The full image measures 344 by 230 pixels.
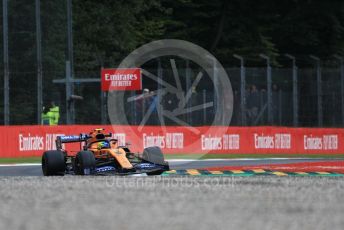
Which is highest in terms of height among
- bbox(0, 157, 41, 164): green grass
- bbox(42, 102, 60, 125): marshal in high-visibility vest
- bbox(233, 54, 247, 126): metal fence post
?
bbox(233, 54, 247, 126): metal fence post

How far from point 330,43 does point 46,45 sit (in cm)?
2357

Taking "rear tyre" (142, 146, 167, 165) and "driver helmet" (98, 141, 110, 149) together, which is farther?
"driver helmet" (98, 141, 110, 149)

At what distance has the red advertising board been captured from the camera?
28469 mm

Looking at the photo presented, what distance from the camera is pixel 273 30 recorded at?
48375 mm

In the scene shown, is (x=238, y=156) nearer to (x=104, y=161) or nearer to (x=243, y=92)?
(x=243, y=92)

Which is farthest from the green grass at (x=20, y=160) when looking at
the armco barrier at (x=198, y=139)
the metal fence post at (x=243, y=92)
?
the metal fence post at (x=243, y=92)

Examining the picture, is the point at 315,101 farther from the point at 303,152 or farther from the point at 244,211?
the point at 244,211

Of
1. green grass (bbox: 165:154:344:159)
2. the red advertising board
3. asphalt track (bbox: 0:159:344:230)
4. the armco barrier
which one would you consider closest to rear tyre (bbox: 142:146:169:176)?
asphalt track (bbox: 0:159:344:230)

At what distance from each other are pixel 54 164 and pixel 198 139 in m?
12.4

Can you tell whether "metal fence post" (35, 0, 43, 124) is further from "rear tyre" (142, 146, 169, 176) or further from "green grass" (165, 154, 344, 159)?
"rear tyre" (142, 146, 169, 176)

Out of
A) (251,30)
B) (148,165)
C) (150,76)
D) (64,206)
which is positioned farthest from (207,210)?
(251,30)

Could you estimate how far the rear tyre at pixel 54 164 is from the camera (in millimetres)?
16297

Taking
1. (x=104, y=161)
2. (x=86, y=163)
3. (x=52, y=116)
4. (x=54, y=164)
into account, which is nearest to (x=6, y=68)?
(x=52, y=116)

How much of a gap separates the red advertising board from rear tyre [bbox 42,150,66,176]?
12023mm
